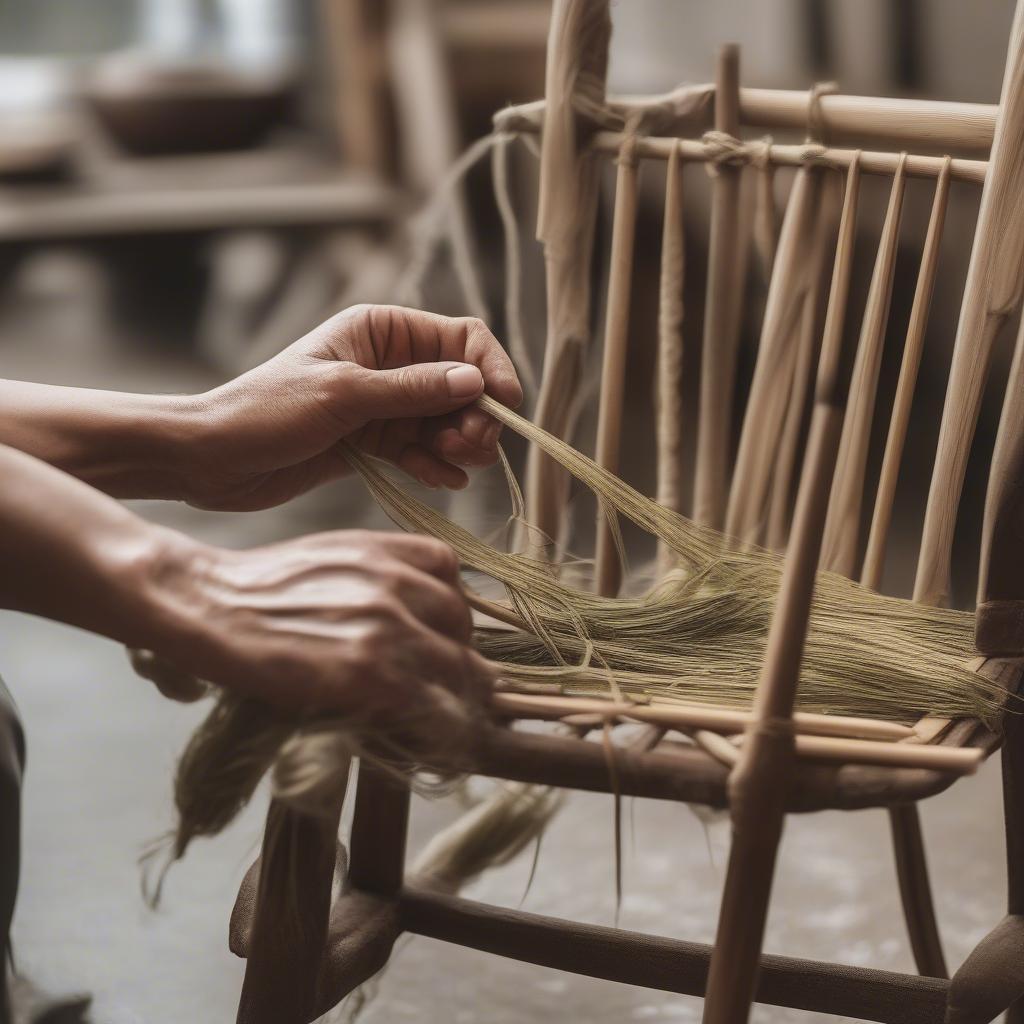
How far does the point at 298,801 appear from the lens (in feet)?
1.91

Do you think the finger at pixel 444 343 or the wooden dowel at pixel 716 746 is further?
the finger at pixel 444 343

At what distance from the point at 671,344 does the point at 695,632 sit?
0.23 meters

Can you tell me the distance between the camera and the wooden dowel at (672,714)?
0.65 metres

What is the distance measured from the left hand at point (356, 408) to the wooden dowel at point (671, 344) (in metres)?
0.17

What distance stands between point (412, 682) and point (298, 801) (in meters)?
0.07

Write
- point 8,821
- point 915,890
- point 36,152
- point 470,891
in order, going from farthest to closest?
point 36,152 → point 470,891 → point 915,890 → point 8,821

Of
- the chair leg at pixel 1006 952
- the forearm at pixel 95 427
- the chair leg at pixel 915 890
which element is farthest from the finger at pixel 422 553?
the chair leg at pixel 915 890

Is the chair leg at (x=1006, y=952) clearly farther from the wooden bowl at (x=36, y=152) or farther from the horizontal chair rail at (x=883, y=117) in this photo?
the wooden bowl at (x=36, y=152)

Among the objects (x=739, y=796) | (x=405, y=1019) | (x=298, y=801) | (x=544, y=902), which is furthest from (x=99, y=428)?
(x=544, y=902)

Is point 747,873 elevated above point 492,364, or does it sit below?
below

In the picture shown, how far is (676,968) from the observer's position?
83cm

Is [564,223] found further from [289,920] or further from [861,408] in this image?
[289,920]

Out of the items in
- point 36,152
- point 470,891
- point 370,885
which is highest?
point 36,152

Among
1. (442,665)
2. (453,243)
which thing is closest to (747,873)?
(442,665)
